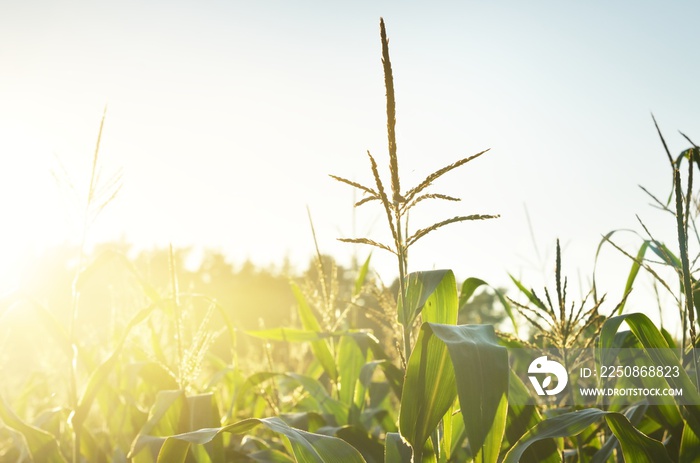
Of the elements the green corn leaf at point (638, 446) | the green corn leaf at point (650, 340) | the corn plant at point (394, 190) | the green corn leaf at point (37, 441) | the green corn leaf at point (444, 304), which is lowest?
the green corn leaf at point (37, 441)

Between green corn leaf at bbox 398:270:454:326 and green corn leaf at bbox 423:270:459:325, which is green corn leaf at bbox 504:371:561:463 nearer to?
green corn leaf at bbox 423:270:459:325

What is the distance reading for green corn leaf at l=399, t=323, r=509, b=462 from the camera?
1012mm

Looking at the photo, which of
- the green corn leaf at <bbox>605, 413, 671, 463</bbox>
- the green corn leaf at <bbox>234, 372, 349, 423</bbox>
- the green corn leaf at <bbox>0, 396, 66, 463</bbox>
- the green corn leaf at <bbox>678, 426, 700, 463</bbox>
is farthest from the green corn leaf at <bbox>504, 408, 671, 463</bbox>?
the green corn leaf at <bbox>0, 396, 66, 463</bbox>

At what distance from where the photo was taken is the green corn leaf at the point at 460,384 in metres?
1.01

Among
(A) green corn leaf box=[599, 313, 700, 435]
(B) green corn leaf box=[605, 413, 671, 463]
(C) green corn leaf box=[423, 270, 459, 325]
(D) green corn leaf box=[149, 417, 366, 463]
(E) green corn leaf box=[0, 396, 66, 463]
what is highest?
(C) green corn leaf box=[423, 270, 459, 325]

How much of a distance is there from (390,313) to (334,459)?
539mm

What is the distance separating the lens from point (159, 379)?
2.37 m

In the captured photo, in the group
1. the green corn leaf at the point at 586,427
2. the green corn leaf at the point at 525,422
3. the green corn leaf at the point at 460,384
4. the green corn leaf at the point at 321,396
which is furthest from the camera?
the green corn leaf at the point at 321,396

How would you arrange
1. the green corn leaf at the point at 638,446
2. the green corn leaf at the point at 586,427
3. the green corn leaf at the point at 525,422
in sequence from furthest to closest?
1. the green corn leaf at the point at 525,422
2. the green corn leaf at the point at 638,446
3. the green corn leaf at the point at 586,427

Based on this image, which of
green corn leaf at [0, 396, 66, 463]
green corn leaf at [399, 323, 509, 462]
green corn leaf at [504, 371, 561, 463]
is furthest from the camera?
green corn leaf at [0, 396, 66, 463]

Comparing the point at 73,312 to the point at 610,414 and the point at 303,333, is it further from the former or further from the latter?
the point at 610,414

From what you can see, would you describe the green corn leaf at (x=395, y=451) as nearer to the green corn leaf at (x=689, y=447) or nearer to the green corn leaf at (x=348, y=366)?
the green corn leaf at (x=689, y=447)

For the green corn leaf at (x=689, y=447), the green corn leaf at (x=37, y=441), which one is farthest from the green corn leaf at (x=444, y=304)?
the green corn leaf at (x=37, y=441)

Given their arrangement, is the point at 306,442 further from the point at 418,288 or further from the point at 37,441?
the point at 37,441
